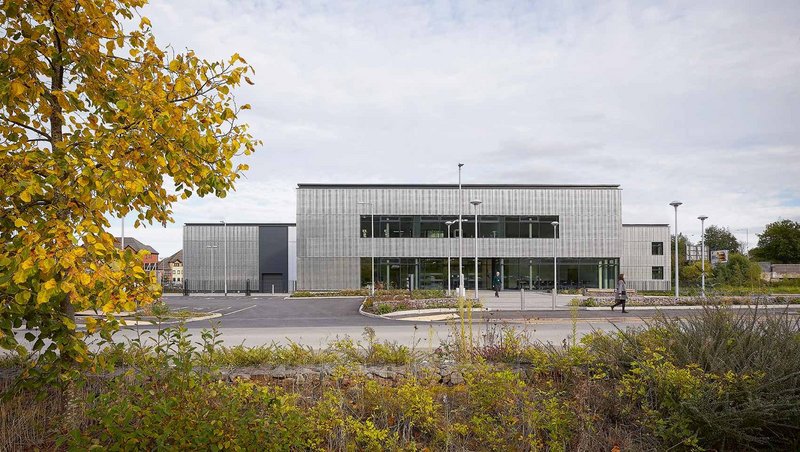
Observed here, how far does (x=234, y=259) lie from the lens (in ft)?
171

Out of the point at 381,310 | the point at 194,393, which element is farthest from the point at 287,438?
the point at 381,310

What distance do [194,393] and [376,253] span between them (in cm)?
4296

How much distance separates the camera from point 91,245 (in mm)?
3627

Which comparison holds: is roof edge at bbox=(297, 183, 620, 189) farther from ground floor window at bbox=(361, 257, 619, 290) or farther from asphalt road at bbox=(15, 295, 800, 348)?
asphalt road at bbox=(15, 295, 800, 348)

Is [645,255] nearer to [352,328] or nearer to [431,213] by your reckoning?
[431,213]

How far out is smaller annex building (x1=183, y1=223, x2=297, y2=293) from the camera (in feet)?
171

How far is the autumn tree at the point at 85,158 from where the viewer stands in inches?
139

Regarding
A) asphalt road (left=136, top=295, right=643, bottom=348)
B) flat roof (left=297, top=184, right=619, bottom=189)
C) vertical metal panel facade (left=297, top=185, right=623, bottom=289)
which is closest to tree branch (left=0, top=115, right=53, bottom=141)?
asphalt road (left=136, top=295, right=643, bottom=348)

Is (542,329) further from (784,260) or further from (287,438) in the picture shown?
(784,260)

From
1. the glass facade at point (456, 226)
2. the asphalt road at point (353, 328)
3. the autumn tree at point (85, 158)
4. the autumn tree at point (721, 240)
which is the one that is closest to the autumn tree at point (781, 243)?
the autumn tree at point (721, 240)

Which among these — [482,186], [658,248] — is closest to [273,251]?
[482,186]

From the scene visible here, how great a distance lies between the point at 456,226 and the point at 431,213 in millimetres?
2627

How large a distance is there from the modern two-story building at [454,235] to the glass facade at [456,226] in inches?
3.7

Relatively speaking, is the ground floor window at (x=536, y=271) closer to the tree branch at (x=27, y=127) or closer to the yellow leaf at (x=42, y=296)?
the tree branch at (x=27, y=127)
